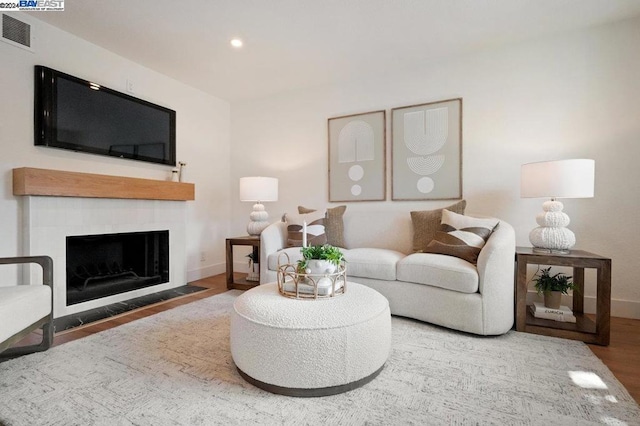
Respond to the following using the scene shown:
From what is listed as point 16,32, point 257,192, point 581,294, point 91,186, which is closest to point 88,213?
point 91,186

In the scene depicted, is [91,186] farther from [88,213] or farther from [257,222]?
[257,222]

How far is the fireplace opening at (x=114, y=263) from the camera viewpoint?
271cm

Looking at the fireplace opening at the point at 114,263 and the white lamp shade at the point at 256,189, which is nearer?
the fireplace opening at the point at 114,263

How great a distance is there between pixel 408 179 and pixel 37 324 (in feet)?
10.4

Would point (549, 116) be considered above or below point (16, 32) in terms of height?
below

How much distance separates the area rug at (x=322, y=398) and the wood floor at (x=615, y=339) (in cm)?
7

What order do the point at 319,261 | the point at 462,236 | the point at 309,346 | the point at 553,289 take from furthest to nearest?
1. the point at 462,236
2. the point at 553,289
3. the point at 319,261
4. the point at 309,346

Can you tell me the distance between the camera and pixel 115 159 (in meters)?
2.97

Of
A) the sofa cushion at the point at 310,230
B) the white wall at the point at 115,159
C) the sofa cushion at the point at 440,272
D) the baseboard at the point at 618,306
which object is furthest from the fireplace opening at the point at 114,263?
the baseboard at the point at 618,306

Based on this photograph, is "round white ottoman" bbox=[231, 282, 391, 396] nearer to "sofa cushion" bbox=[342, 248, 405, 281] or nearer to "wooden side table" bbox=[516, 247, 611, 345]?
"sofa cushion" bbox=[342, 248, 405, 281]

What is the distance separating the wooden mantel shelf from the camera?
223cm

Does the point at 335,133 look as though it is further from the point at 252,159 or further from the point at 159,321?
the point at 159,321

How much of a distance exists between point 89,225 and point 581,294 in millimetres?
4131

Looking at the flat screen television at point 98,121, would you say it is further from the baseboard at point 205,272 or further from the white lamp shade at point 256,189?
the baseboard at point 205,272
